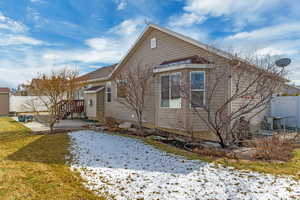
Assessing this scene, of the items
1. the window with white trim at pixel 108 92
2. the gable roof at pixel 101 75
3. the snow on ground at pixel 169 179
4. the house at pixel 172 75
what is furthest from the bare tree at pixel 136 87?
the gable roof at pixel 101 75

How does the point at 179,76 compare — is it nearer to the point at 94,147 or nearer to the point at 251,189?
the point at 94,147

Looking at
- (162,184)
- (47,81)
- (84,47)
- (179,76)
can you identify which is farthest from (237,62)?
(84,47)

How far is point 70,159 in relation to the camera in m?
5.75

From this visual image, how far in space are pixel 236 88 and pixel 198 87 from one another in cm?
177

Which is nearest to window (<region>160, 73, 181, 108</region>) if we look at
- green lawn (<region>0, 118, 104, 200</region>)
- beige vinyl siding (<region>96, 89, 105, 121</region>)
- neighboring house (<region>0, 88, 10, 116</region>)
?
green lawn (<region>0, 118, 104, 200</region>)

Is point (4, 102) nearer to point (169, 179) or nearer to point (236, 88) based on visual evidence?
point (169, 179)

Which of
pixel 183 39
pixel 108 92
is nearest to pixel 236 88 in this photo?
pixel 183 39

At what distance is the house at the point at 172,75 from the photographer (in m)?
8.07

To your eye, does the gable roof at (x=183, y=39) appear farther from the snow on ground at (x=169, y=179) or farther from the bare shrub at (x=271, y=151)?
the snow on ground at (x=169, y=179)

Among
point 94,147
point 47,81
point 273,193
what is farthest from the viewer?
point 47,81

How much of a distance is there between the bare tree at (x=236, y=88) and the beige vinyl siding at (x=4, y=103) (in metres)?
21.1

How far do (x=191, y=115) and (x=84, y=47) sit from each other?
15067mm

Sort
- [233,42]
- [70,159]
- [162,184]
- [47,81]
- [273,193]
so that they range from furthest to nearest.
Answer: [47,81], [233,42], [70,159], [162,184], [273,193]

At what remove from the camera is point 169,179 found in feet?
13.9
